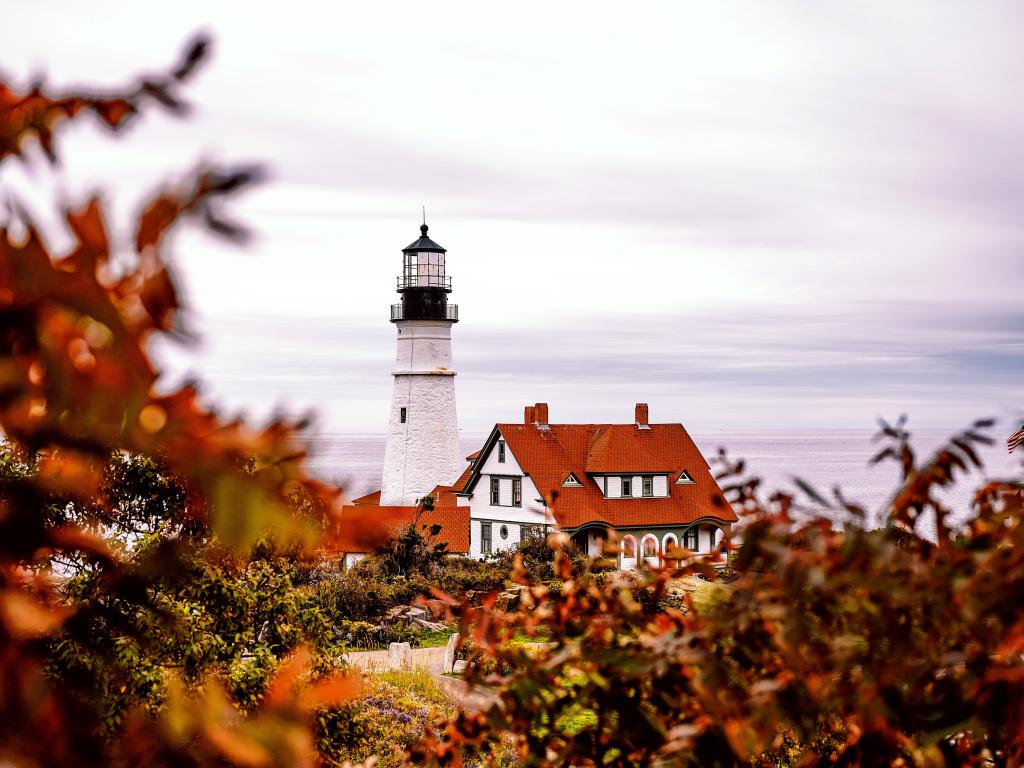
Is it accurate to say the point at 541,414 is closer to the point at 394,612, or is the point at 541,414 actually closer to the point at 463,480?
the point at 463,480

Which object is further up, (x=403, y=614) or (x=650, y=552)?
(x=650, y=552)

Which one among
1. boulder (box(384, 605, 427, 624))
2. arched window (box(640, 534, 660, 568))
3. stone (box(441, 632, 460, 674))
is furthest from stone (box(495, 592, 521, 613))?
boulder (box(384, 605, 427, 624))

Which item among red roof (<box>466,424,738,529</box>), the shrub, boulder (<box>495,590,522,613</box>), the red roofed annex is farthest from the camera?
red roof (<box>466,424,738,529</box>)

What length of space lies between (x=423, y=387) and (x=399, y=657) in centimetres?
2607

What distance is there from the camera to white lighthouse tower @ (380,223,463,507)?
4584cm

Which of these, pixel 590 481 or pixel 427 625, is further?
pixel 590 481

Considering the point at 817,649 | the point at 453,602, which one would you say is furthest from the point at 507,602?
the point at 817,649

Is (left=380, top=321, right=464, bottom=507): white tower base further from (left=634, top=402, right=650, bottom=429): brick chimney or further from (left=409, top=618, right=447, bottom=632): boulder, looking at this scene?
(left=409, top=618, right=447, bottom=632): boulder

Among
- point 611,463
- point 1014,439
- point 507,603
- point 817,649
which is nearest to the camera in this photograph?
point 817,649

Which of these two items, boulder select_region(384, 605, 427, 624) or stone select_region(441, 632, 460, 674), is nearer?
stone select_region(441, 632, 460, 674)

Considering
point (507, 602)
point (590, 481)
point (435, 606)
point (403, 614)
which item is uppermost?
point (590, 481)

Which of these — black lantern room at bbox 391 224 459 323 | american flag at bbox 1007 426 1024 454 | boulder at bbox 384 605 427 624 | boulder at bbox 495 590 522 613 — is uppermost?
black lantern room at bbox 391 224 459 323

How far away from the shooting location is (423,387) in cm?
4597

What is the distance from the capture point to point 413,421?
46.0 metres
